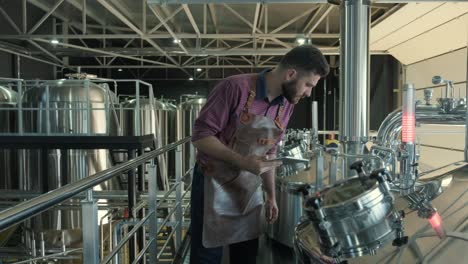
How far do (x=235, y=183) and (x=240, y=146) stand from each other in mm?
135

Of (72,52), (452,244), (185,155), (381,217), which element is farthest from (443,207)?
(72,52)

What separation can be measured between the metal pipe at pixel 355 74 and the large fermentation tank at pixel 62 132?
3.05 meters

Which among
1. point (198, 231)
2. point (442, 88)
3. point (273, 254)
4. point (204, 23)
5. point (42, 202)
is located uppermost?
point (204, 23)

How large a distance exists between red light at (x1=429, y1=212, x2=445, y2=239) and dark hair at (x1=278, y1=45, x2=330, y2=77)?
Answer: 0.56m

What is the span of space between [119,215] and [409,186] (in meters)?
4.12

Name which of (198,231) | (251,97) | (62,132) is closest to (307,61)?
(251,97)

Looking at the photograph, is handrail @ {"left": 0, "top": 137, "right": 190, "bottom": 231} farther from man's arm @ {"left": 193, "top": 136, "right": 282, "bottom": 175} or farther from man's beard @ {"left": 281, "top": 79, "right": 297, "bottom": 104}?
man's beard @ {"left": 281, "top": 79, "right": 297, "bottom": 104}

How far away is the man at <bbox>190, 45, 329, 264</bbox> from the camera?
4.51 ft

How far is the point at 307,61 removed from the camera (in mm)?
1350

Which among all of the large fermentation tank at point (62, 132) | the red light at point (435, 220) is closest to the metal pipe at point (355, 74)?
the red light at point (435, 220)

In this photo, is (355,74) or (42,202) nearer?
(42,202)

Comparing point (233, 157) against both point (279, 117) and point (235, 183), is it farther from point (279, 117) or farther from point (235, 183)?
point (279, 117)

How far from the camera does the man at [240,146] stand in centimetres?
138

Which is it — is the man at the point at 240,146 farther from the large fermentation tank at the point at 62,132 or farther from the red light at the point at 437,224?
Answer: the large fermentation tank at the point at 62,132
